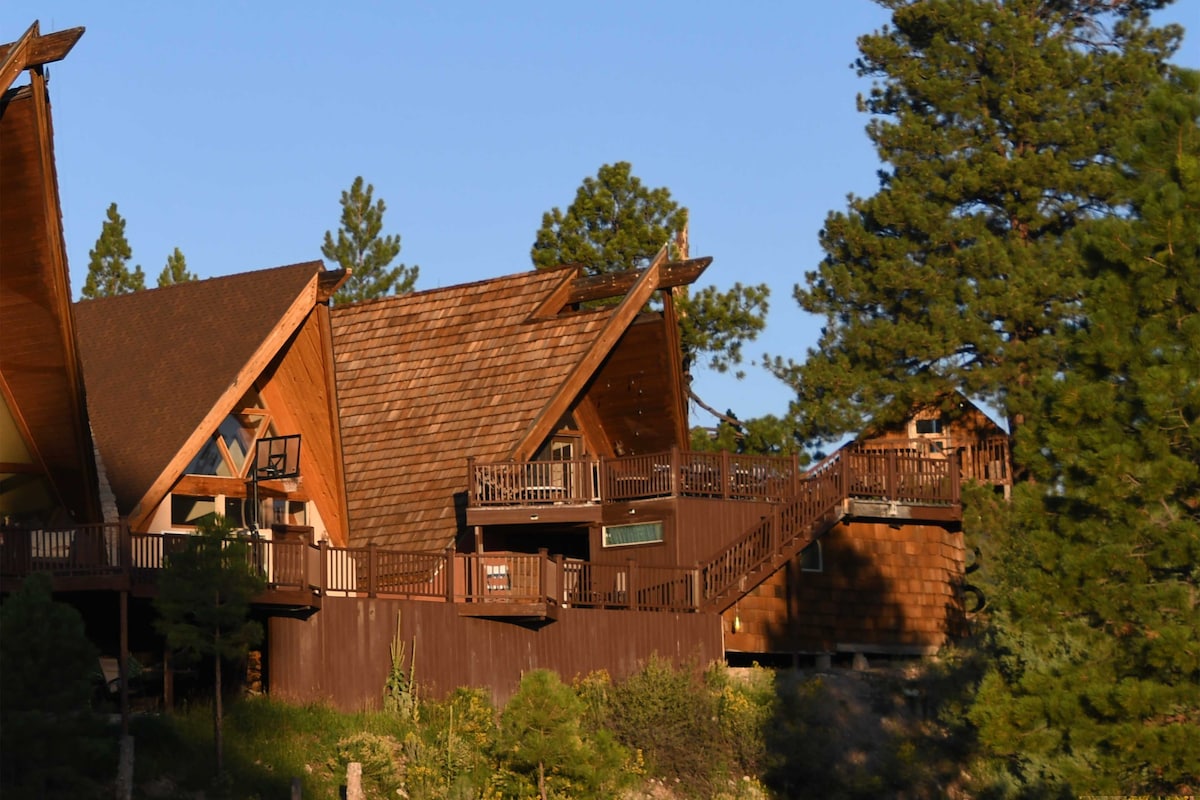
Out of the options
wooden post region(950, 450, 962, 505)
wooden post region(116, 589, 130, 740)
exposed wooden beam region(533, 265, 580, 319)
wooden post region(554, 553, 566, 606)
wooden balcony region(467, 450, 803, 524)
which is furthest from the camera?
exposed wooden beam region(533, 265, 580, 319)

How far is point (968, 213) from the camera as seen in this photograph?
5331cm

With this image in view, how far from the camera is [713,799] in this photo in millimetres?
33969

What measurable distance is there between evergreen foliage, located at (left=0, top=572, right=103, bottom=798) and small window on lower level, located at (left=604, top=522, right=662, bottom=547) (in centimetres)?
1605

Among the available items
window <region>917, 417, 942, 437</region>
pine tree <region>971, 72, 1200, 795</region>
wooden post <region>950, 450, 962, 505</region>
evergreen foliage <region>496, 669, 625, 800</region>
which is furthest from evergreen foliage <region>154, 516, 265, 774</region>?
window <region>917, 417, 942, 437</region>

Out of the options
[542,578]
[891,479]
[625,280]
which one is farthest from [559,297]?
[542,578]

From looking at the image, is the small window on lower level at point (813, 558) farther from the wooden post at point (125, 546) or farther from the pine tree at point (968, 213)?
the wooden post at point (125, 546)

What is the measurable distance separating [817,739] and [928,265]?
62.1 feet

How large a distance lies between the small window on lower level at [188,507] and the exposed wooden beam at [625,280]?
33.1 ft

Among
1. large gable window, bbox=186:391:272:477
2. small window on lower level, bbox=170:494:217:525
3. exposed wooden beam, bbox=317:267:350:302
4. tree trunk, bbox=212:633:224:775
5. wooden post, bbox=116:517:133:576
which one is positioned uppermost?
exposed wooden beam, bbox=317:267:350:302

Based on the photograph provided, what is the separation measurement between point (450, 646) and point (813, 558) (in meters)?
9.18

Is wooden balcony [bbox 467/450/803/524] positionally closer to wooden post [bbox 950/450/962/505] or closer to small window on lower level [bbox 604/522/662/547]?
small window on lower level [bbox 604/522/662/547]

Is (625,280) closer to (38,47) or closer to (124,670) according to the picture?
(38,47)

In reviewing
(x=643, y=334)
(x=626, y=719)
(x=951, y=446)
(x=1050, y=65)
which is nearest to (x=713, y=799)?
(x=626, y=719)

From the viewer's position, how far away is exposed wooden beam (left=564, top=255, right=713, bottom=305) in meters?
42.8
